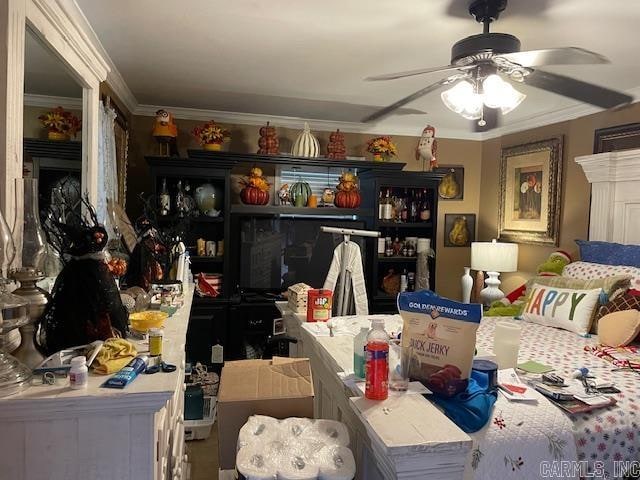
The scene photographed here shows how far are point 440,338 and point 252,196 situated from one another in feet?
9.20

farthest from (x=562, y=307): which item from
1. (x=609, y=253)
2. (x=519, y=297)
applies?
(x=519, y=297)

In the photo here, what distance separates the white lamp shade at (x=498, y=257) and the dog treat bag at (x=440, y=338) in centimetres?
289

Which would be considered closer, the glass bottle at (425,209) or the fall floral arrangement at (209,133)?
the fall floral arrangement at (209,133)

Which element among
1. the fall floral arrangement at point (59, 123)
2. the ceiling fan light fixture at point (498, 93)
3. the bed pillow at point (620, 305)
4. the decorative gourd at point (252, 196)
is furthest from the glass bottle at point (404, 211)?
the fall floral arrangement at point (59, 123)

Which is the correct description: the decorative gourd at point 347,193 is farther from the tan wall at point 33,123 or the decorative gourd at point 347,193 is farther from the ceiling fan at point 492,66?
the tan wall at point 33,123

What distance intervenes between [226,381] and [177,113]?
3.13 metres

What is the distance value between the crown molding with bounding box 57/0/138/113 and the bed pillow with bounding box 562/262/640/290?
311cm

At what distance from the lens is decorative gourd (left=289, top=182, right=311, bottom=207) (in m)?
4.09

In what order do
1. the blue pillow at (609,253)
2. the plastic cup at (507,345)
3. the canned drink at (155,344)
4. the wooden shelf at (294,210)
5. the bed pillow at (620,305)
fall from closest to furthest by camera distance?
1. the canned drink at (155,344)
2. the plastic cup at (507,345)
3. the bed pillow at (620,305)
4. the blue pillow at (609,253)
5. the wooden shelf at (294,210)

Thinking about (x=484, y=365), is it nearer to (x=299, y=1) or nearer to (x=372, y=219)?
(x=299, y=1)

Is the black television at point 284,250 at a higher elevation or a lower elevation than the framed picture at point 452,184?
lower

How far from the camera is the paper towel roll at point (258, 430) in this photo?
1187 mm

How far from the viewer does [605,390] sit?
5.53 feet

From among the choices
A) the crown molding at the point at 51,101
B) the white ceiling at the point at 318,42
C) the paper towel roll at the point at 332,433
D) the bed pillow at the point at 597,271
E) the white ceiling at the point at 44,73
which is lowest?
the paper towel roll at the point at 332,433
